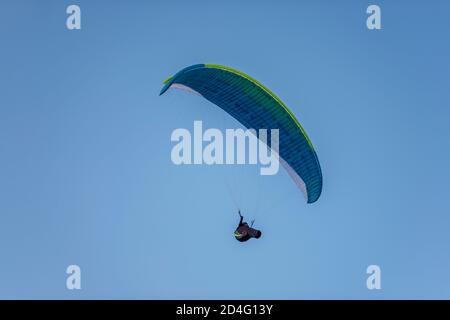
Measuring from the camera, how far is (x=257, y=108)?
18688mm

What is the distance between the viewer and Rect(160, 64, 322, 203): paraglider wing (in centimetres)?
1794

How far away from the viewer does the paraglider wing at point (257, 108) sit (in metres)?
17.9
